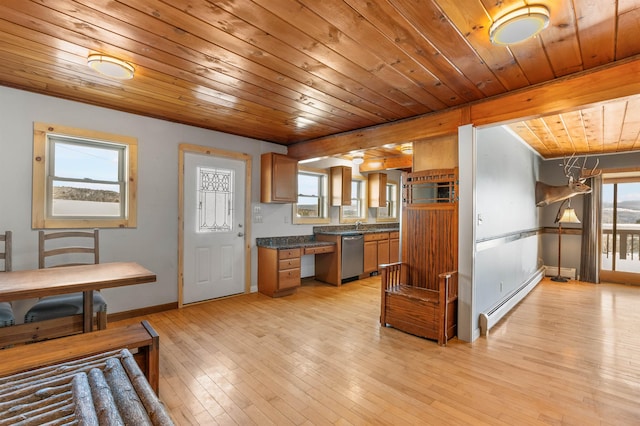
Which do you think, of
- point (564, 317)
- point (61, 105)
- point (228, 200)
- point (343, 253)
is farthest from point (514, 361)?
point (61, 105)

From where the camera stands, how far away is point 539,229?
6.12 metres

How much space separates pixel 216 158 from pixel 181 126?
627 mm

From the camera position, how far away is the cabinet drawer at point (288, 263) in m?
4.55

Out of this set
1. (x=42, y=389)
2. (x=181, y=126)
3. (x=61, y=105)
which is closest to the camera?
(x=42, y=389)

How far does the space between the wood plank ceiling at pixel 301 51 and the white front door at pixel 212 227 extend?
3.56 feet

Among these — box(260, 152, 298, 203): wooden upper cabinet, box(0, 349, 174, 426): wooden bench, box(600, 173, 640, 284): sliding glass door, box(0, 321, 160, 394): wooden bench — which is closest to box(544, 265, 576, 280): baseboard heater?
box(600, 173, 640, 284): sliding glass door

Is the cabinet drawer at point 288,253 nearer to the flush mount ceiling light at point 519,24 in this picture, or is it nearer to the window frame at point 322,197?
the window frame at point 322,197

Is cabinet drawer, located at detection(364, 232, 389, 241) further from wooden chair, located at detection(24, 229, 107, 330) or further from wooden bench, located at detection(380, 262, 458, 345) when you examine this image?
wooden chair, located at detection(24, 229, 107, 330)

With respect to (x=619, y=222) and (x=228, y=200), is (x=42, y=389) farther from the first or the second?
(x=619, y=222)

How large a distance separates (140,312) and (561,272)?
7551mm

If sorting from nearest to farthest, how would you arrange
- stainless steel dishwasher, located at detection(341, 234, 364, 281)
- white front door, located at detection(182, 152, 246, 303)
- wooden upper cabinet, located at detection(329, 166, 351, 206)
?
1. white front door, located at detection(182, 152, 246, 303)
2. stainless steel dishwasher, located at detection(341, 234, 364, 281)
3. wooden upper cabinet, located at detection(329, 166, 351, 206)

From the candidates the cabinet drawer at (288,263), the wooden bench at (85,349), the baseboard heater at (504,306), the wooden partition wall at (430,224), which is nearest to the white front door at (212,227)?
the cabinet drawer at (288,263)

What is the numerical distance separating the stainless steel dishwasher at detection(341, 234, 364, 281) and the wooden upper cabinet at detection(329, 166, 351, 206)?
0.83 metres

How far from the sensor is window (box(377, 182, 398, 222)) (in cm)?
744
